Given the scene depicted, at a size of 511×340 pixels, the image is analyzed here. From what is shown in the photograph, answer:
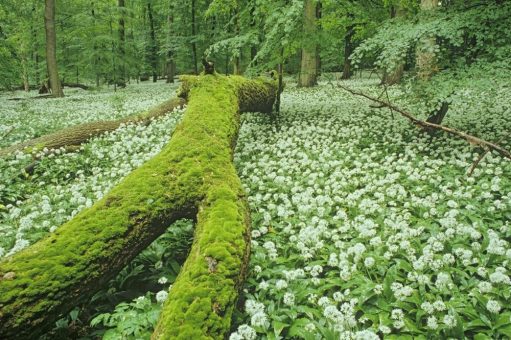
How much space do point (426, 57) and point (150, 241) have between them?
8057 millimetres

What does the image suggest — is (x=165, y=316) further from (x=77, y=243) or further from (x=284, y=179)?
(x=284, y=179)

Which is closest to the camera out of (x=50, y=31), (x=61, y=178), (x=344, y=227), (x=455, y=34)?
(x=344, y=227)

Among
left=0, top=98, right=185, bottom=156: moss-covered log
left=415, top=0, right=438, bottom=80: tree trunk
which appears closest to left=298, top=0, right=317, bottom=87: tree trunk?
left=415, top=0, right=438, bottom=80: tree trunk

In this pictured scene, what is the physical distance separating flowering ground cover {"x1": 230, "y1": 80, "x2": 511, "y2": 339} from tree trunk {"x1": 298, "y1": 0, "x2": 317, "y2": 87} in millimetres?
4265

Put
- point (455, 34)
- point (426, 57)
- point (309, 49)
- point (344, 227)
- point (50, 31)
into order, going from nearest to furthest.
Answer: point (344, 227)
point (455, 34)
point (426, 57)
point (309, 49)
point (50, 31)

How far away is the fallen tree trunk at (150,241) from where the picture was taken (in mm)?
3109

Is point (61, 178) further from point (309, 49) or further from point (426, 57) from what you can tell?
point (426, 57)

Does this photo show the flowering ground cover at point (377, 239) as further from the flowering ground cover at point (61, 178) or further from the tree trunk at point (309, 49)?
the tree trunk at point (309, 49)

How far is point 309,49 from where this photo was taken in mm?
11844

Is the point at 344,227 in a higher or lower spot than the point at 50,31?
lower

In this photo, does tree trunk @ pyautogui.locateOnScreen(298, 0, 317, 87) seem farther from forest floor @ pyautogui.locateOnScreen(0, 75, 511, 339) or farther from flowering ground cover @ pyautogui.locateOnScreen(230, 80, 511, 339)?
flowering ground cover @ pyautogui.locateOnScreen(230, 80, 511, 339)

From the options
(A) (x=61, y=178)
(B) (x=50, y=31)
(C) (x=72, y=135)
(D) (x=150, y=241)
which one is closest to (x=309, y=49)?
(C) (x=72, y=135)

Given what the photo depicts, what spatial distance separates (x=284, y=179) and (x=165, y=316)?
13.9 feet

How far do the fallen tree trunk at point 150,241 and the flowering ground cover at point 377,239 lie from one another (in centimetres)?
43
